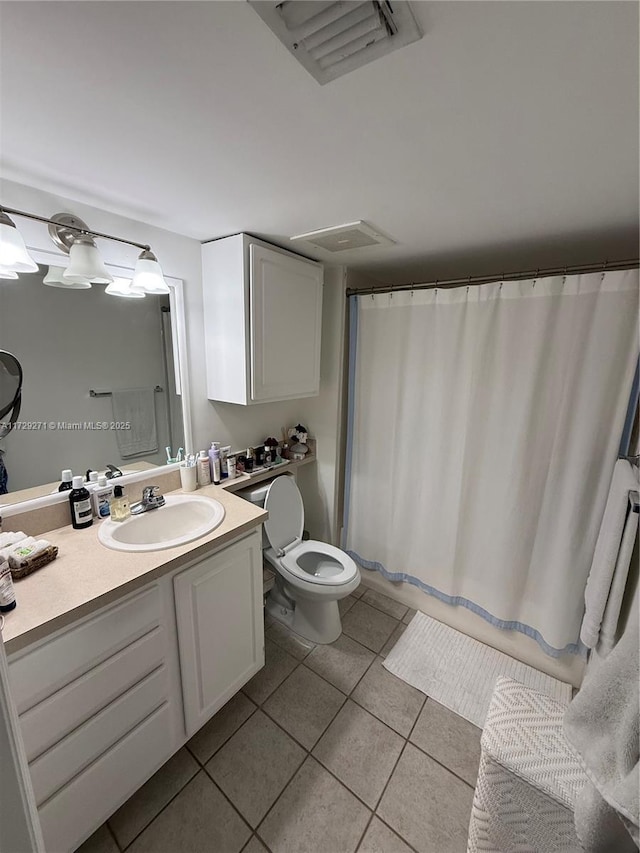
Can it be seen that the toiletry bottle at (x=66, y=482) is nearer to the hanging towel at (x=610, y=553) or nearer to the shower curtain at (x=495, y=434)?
the shower curtain at (x=495, y=434)

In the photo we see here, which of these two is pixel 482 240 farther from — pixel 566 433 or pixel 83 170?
pixel 83 170

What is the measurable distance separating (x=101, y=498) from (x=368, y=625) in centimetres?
166

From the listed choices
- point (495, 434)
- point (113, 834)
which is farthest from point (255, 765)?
point (495, 434)

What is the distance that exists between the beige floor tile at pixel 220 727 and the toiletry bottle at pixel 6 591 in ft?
3.39

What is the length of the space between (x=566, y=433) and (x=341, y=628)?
1.63m

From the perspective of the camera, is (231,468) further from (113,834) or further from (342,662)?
(113,834)

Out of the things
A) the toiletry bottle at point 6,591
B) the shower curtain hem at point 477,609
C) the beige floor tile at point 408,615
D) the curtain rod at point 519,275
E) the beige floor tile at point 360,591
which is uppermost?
the curtain rod at point 519,275

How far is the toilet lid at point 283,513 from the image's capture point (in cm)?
188

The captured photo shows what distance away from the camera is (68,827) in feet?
3.17

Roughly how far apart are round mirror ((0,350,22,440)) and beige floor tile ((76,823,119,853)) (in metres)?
1.41

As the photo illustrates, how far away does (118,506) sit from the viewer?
4.47 ft

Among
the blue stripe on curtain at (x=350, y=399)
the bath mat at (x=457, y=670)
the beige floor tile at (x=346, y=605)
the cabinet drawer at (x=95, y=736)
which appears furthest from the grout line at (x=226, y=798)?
the blue stripe on curtain at (x=350, y=399)

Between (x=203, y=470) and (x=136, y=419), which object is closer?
(x=136, y=419)

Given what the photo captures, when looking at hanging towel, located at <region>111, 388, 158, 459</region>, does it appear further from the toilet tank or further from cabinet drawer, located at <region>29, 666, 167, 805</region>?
cabinet drawer, located at <region>29, 666, 167, 805</region>
